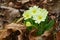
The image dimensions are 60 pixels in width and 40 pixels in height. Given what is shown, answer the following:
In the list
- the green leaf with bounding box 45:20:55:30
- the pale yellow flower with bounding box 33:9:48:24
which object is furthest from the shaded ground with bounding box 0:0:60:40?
the pale yellow flower with bounding box 33:9:48:24

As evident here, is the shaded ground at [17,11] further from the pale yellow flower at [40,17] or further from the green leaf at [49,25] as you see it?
the pale yellow flower at [40,17]

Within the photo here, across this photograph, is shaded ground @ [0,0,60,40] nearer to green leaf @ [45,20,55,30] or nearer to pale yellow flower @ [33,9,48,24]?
green leaf @ [45,20,55,30]

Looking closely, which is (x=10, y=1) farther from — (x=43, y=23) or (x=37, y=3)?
(x=43, y=23)

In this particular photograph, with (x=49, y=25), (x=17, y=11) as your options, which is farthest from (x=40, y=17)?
(x=17, y=11)

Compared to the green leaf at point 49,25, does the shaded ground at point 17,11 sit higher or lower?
lower

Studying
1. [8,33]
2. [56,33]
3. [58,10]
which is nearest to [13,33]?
[8,33]

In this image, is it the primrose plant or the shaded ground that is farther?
the shaded ground

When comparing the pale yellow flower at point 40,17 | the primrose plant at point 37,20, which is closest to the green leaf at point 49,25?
the primrose plant at point 37,20

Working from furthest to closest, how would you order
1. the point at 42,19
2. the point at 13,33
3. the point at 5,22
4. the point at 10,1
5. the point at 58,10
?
the point at 10,1 < the point at 58,10 < the point at 5,22 < the point at 13,33 < the point at 42,19
